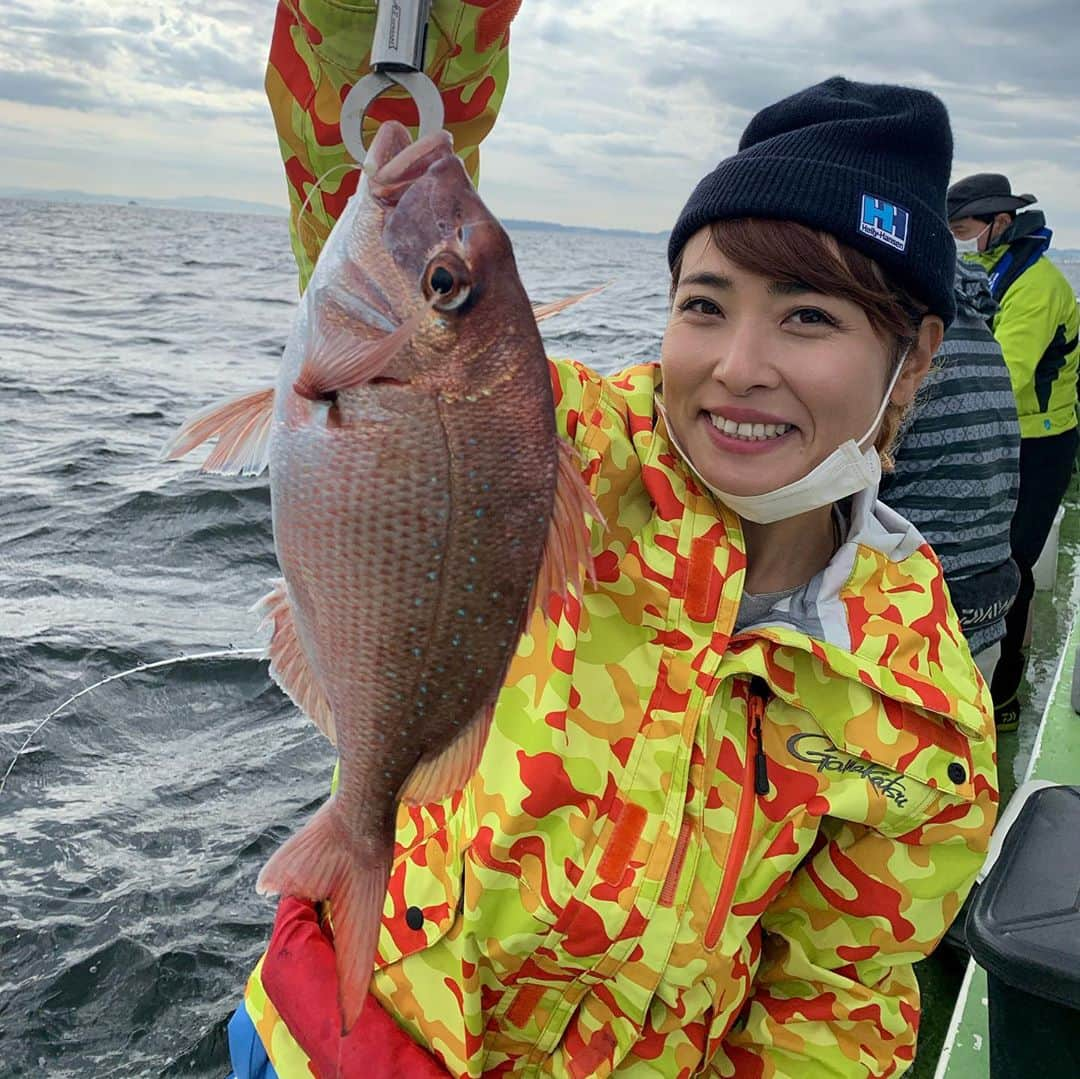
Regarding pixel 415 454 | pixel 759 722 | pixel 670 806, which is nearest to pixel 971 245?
pixel 759 722

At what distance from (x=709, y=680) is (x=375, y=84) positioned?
119 cm

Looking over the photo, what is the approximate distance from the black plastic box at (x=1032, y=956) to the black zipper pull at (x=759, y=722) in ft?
2.37

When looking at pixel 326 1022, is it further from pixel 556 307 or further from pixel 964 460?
pixel 964 460

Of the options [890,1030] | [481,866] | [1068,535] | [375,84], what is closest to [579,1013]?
[481,866]

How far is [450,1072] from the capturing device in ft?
6.53

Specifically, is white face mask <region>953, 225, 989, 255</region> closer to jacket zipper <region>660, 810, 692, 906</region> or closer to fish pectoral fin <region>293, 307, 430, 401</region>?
jacket zipper <region>660, 810, 692, 906</region>

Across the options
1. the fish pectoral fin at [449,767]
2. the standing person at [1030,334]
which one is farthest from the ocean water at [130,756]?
the standing person at [1030,334]

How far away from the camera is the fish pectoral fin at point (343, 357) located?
145 cm

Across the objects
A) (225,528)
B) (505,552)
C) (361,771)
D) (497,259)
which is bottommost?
(225,528)

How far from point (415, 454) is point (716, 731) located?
883 mm

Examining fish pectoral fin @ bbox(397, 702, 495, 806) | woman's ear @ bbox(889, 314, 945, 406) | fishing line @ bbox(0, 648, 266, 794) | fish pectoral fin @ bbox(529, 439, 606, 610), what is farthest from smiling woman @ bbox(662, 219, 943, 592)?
fishing line @ bbox(0, 648, 266, 794)

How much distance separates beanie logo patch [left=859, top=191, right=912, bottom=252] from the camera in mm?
1961

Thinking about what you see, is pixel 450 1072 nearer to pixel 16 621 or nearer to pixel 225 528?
pixel 16 621

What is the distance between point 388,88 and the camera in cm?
165
